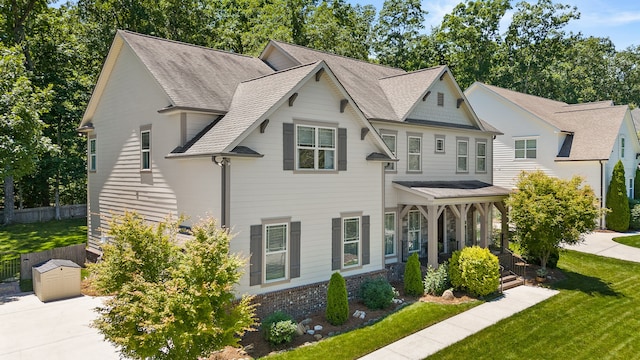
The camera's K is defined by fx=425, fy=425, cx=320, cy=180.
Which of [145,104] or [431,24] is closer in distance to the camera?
[145,104]

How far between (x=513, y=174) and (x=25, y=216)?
121 ft

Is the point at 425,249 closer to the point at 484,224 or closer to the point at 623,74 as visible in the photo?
the point at 484,224

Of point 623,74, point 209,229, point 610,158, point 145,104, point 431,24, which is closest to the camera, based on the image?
point 209,229

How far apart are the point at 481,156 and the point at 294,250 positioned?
13.7 m

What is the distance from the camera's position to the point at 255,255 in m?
13.0

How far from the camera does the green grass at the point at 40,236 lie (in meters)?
24.5

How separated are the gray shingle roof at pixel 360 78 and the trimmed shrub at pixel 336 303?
280 inches

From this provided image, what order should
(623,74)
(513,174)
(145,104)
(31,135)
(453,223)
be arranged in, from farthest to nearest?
(623,74)
(513,174)
(453,223)
(31,135)
(145,104)

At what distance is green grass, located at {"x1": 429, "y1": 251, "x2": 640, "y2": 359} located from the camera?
12.0 m

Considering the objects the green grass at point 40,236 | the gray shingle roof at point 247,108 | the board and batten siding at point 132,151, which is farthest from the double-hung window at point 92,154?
the gray shingle roof at point 247,108


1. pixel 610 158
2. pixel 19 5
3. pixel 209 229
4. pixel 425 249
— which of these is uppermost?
pixel 19 5

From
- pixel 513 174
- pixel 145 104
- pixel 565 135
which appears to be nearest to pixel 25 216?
pixel 145 104

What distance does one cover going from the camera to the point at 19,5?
99.0ft

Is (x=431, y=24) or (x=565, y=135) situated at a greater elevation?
(x=431, y=24)
